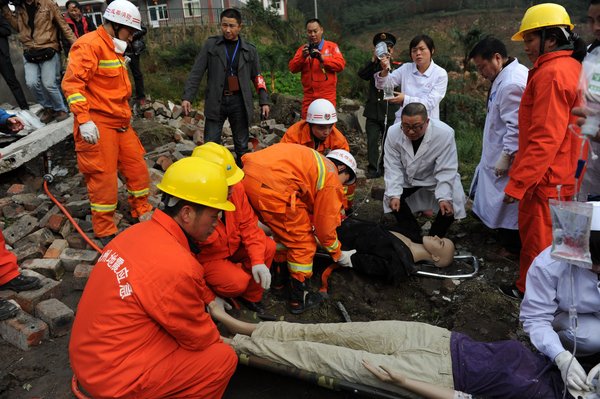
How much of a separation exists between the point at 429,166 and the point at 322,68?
2.47 meters

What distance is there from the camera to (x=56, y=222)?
14.2 feet

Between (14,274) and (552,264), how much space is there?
3.67 m

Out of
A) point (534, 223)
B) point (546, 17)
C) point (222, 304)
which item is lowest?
point (222, 304)

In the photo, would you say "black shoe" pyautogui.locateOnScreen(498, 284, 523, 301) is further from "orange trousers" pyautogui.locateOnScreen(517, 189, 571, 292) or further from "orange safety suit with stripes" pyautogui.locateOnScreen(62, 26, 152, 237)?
"orange safety suit with stripes" pyautogui.locateOnScreen(62, 26, 152, 237)

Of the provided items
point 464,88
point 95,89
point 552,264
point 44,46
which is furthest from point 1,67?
point 464,88

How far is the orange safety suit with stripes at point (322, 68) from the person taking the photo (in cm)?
601

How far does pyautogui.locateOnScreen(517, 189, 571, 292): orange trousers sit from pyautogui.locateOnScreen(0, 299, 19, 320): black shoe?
3706 millimetres

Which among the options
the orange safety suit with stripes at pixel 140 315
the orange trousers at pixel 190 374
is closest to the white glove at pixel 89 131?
the orange safety suit with stripes at pixel 140 315

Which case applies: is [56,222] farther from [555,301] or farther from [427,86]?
[555,301]

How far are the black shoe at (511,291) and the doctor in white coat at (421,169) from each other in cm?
77

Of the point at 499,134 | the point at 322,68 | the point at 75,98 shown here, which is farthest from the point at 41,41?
the point at 499,134

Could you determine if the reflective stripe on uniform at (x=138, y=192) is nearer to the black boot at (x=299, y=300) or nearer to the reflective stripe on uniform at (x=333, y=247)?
the black boot at (x=299, y=300)

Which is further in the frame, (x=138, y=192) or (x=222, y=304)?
(x=138, y=192)

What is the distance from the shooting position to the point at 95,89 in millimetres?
3875
